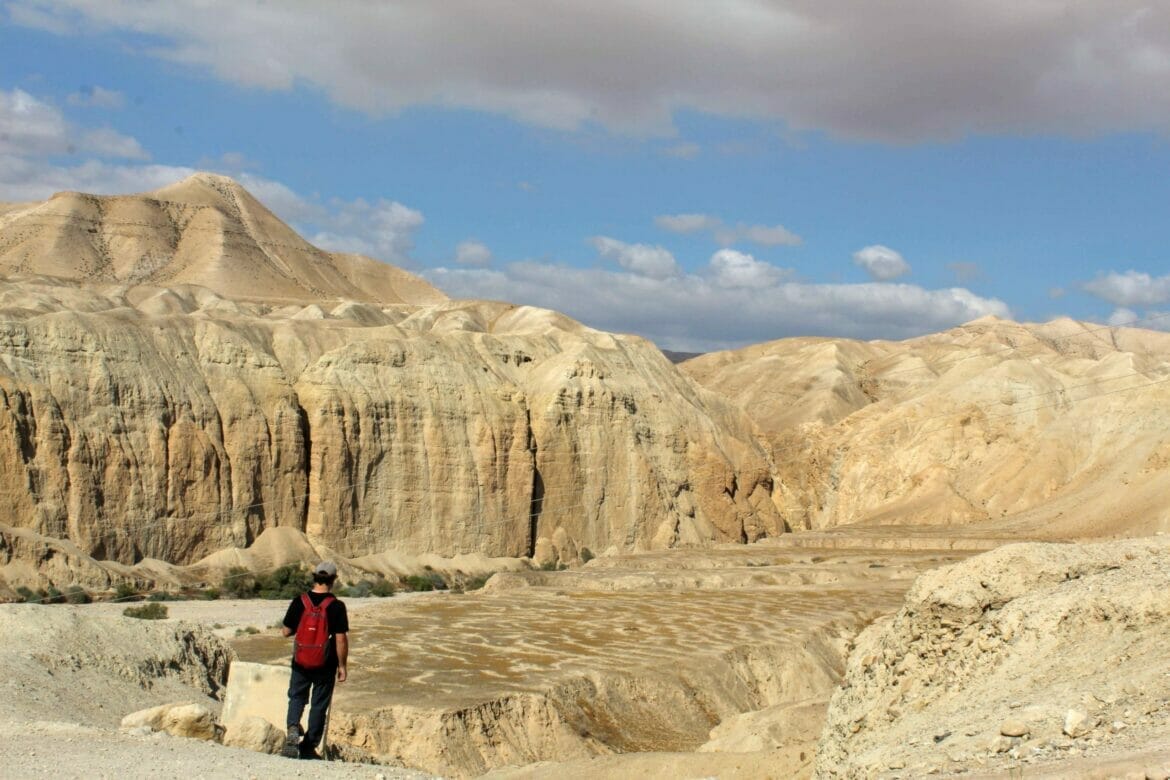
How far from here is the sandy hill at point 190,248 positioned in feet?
358

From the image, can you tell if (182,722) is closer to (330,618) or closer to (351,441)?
(330,618)

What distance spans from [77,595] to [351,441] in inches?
521

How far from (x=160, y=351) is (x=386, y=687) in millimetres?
23266

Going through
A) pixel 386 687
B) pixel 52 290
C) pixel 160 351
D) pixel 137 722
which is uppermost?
pixel 52 290

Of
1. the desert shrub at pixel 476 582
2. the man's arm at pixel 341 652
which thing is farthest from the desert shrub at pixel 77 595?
the man's arm at pixel 341 652

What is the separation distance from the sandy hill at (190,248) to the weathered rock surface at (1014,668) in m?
92.2

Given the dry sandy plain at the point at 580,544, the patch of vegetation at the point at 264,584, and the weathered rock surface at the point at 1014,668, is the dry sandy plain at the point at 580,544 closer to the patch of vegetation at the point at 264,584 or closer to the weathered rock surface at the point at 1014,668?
the weathered rock surface at the point at 1014,668

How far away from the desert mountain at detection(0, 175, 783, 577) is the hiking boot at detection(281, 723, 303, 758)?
75.9 ft

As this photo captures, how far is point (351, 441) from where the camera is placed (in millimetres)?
43219

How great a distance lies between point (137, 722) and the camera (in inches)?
455

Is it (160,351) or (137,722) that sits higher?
(160,351)

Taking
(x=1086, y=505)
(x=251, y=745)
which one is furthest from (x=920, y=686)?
(x=1086, y=505)

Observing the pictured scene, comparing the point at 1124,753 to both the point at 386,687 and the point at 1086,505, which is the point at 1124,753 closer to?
the point at 386,687

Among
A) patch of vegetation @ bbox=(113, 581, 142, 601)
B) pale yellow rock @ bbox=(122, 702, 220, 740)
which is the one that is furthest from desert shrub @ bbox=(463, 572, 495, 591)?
pale yellow rock @ bbox=(122, 702, 220, 740)
